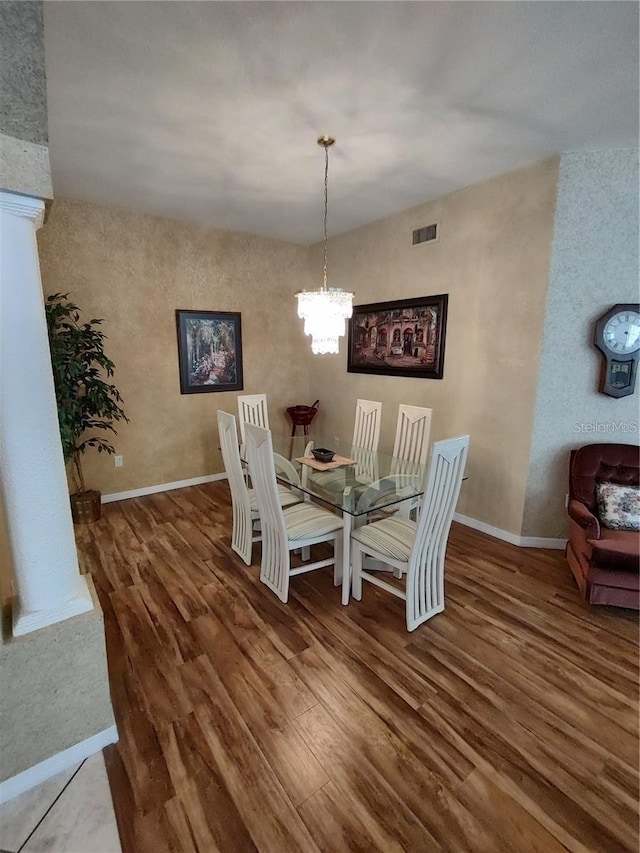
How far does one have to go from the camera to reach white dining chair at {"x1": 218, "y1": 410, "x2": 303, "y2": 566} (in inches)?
102

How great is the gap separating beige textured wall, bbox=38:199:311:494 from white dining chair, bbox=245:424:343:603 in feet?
7.26

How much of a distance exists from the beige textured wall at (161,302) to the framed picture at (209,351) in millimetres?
83

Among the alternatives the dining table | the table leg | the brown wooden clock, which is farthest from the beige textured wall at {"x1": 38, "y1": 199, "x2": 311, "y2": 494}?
the brown wooden clock

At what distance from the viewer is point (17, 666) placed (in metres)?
1.33

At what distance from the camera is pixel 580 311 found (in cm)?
276

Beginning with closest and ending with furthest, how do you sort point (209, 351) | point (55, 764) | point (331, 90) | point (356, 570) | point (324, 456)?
point (55, 764), point (331, 90), point (356, 570), point (324, 456), point (209, 351)

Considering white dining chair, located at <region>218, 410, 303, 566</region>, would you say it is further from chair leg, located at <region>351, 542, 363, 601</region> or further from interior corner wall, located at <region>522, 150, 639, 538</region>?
interior corner wall, located at <region>522, 150, 639, 538</region>

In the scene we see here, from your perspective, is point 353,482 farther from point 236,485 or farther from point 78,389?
point 78,389

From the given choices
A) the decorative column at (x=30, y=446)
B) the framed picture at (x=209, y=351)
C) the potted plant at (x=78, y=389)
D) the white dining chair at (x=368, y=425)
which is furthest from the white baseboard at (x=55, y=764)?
the framed picture at (x=209, y=351)

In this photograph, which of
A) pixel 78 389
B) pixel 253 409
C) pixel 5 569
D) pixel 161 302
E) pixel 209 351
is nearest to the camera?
pixel 5 569

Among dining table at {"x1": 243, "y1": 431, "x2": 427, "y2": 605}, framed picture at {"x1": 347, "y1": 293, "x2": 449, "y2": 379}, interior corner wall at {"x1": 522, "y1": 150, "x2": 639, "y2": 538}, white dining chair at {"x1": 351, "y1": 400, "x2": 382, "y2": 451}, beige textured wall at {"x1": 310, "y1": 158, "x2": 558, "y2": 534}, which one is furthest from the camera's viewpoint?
framed picture at {"x1": 347, "y1": 293, "x2": 449, "y2": 379}

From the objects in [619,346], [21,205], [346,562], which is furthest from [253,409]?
[619,346]

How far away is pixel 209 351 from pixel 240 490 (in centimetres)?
225

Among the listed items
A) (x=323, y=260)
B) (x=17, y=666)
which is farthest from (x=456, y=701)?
(x=323, y=260)
